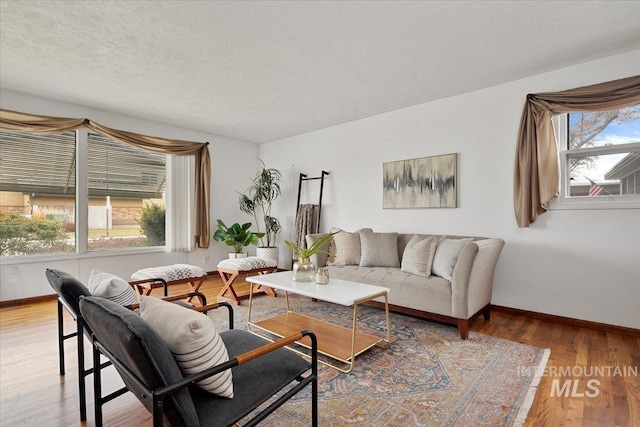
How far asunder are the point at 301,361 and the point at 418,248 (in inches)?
87.5

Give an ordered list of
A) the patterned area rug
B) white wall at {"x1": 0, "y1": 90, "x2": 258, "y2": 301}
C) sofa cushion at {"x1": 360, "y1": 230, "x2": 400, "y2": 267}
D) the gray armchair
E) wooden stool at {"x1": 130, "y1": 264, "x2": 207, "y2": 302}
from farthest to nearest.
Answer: white wall at {"x1": 0, "y1": 90, "x2": 258, "y2": 301}
sofa cushion at {"x1": 360, "y1": 230, "x2": 400, "y2": 267}
wooden stool at {"x1": 130, "y1": 264, "x2": 207, "y2": 302}
the patterned area rug
the gray armchair

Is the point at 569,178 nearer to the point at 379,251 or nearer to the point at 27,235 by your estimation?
the point at 379,251

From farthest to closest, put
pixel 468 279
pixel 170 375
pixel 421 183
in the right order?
pixel 421 183, pixel 468 279, pixel 170 375

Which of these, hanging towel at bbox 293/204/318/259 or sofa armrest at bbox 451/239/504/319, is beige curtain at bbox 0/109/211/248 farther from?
sofa armrest at bbox 451/239/504/319

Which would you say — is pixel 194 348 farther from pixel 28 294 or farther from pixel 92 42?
pixel 28 294

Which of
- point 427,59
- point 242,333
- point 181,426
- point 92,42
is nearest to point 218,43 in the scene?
point 92,42

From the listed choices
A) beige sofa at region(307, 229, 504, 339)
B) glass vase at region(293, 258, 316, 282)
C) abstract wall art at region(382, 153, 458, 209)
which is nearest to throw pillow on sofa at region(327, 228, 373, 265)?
beige sofa at region(307, 229, 504, 339)

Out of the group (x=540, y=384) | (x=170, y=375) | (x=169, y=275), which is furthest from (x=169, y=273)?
(x=540, y=384)

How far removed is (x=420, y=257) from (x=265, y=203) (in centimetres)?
375

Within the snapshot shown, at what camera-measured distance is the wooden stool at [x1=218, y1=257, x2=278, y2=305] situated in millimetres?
3936

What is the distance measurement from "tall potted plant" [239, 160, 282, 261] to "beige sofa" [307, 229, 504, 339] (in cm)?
224

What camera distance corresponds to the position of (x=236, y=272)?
389cm

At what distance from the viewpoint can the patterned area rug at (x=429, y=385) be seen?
1.71m

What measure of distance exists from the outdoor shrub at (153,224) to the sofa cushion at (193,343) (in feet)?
14.6
